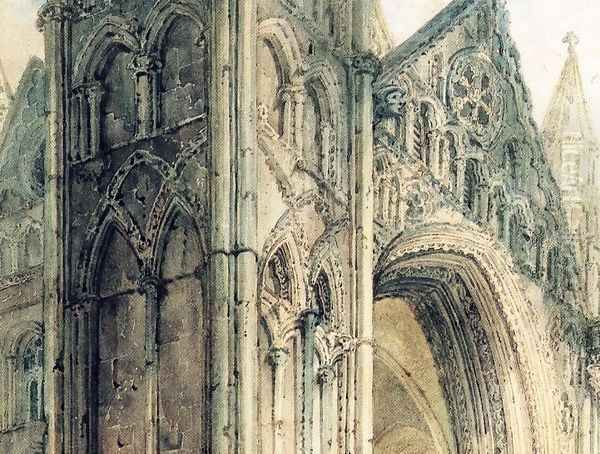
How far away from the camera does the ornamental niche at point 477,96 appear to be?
21.7m

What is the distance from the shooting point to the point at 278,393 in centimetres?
1686

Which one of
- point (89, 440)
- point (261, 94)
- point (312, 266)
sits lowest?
point (89, 440)

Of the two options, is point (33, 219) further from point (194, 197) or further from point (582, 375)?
point (582, 375)

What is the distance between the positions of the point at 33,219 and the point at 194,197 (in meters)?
5.18

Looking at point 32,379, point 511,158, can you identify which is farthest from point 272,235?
point 511,158

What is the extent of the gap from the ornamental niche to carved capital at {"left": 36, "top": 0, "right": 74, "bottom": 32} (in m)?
5.46

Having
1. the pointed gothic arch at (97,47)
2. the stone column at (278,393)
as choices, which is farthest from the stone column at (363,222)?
the pointed gothic arch at (97,47)

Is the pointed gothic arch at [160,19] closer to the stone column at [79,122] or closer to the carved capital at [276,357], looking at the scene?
the stone column at [79,122]

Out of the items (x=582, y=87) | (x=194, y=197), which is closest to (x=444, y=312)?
(x=582, y=87)

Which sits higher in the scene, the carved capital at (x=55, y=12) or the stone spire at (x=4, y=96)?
the carved capital at (x=55, y=12)

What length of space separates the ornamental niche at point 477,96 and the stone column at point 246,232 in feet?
18.2

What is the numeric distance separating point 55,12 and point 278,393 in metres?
4.47

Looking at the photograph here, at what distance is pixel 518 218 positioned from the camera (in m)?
22.2

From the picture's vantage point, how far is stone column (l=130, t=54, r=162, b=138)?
17266 millimetres
